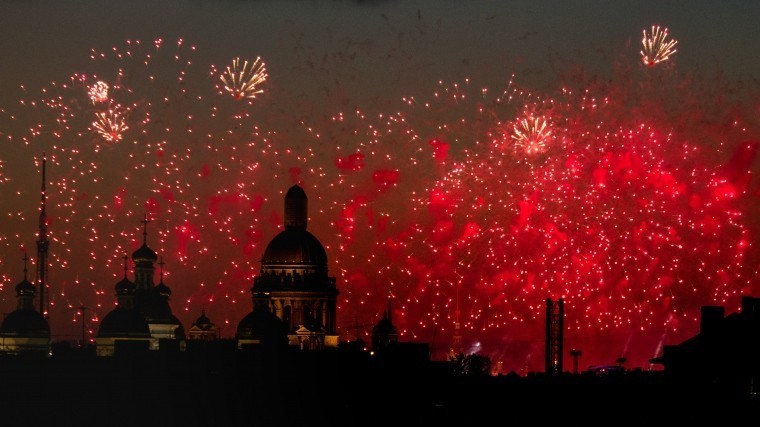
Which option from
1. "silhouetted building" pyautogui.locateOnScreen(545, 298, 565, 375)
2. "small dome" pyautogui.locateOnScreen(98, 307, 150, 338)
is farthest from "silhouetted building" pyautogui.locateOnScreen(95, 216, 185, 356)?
"silhouetted building" pyautogui.locateOnScreen(545, 298, 565, 375)

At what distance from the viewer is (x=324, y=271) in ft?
519

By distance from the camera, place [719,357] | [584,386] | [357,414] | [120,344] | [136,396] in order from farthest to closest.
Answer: [120,344] → [136,396] → [357,414] → [584,386] → [719,357]

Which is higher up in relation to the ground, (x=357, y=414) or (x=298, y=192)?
(x=298, y=192)

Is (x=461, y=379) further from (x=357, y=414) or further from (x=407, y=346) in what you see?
(x=407, y=346)

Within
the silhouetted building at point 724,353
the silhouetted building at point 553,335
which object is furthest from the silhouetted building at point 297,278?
the silhouetted building at point 724,353

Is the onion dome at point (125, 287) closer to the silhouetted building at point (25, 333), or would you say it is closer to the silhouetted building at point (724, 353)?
the silhouetted building at point (25, 333)

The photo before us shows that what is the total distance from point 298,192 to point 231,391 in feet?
153

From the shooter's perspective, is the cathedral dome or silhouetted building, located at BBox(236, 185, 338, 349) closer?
the cathedral dome

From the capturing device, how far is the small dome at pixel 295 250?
156125 millimetres

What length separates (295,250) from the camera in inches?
6152

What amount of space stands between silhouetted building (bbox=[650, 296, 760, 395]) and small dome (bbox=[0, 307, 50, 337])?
289ft

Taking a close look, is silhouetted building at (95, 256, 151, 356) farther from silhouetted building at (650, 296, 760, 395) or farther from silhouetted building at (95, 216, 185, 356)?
silhouetted building at (650, 296, 760, 395)

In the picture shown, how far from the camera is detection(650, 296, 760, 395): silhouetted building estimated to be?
57.2 metres

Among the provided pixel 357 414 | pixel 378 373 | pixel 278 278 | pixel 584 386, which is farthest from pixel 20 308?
pixel 584 386
